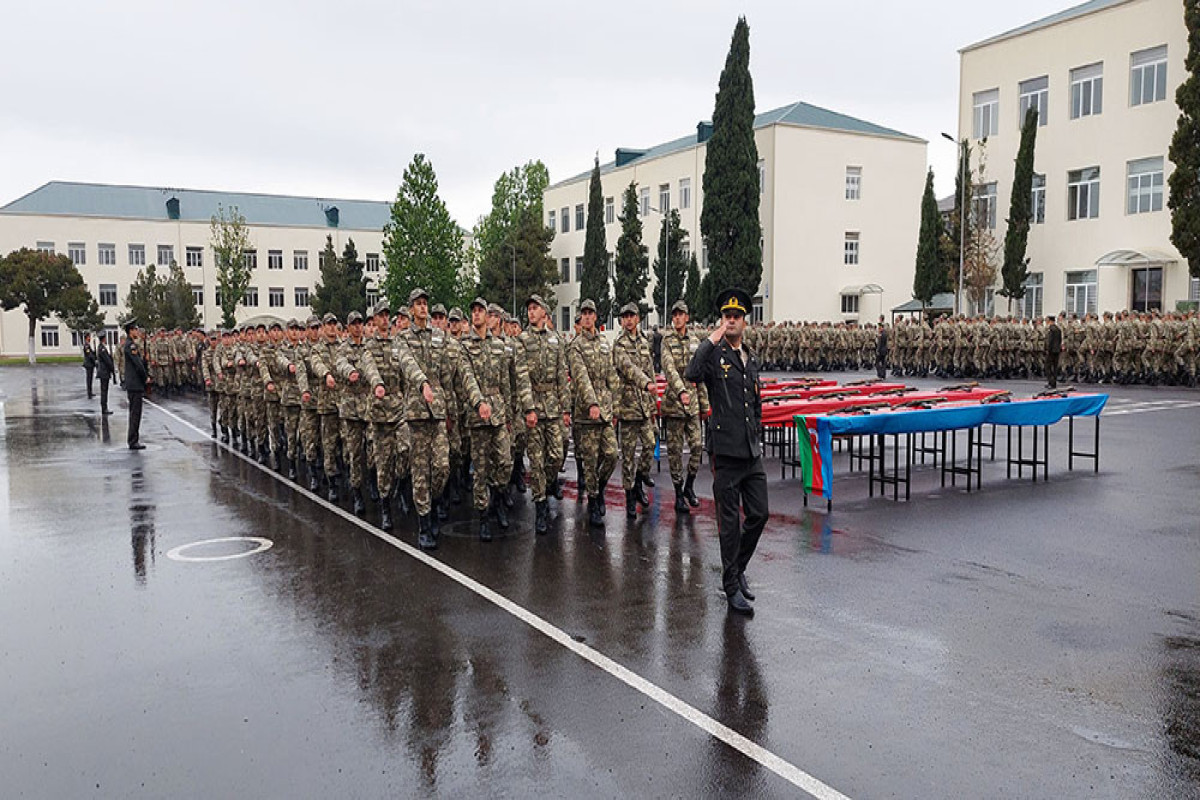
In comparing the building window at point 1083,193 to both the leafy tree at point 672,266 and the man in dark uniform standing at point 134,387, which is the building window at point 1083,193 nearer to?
the leafy tree at point 672,266

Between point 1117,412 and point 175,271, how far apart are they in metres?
62.8

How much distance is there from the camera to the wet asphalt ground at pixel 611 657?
423 cm

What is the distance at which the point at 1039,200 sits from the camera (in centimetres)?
3841

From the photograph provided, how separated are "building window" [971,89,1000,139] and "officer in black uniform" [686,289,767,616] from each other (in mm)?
38389

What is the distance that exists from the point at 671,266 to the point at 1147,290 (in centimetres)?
2368

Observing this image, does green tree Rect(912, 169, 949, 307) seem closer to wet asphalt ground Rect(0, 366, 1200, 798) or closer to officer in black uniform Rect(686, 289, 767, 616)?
wet asphalt ground Rect(0, 366, 1200, 798)

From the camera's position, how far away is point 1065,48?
36750 millimetres

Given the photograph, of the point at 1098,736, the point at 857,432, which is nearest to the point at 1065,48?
the point at 857,432

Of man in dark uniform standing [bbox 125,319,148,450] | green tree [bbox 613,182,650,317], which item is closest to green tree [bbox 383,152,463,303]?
green tree [bbox 613,182,650,317]

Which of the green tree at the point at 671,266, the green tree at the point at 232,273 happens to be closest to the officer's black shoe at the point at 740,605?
the green tree at the point at 671,266

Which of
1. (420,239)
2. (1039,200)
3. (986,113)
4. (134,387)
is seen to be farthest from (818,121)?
(134,387)

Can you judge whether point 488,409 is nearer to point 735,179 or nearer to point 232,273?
point 735,179

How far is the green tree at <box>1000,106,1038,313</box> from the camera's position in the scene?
36.9 m

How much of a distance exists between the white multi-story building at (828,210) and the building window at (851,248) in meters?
0.05
